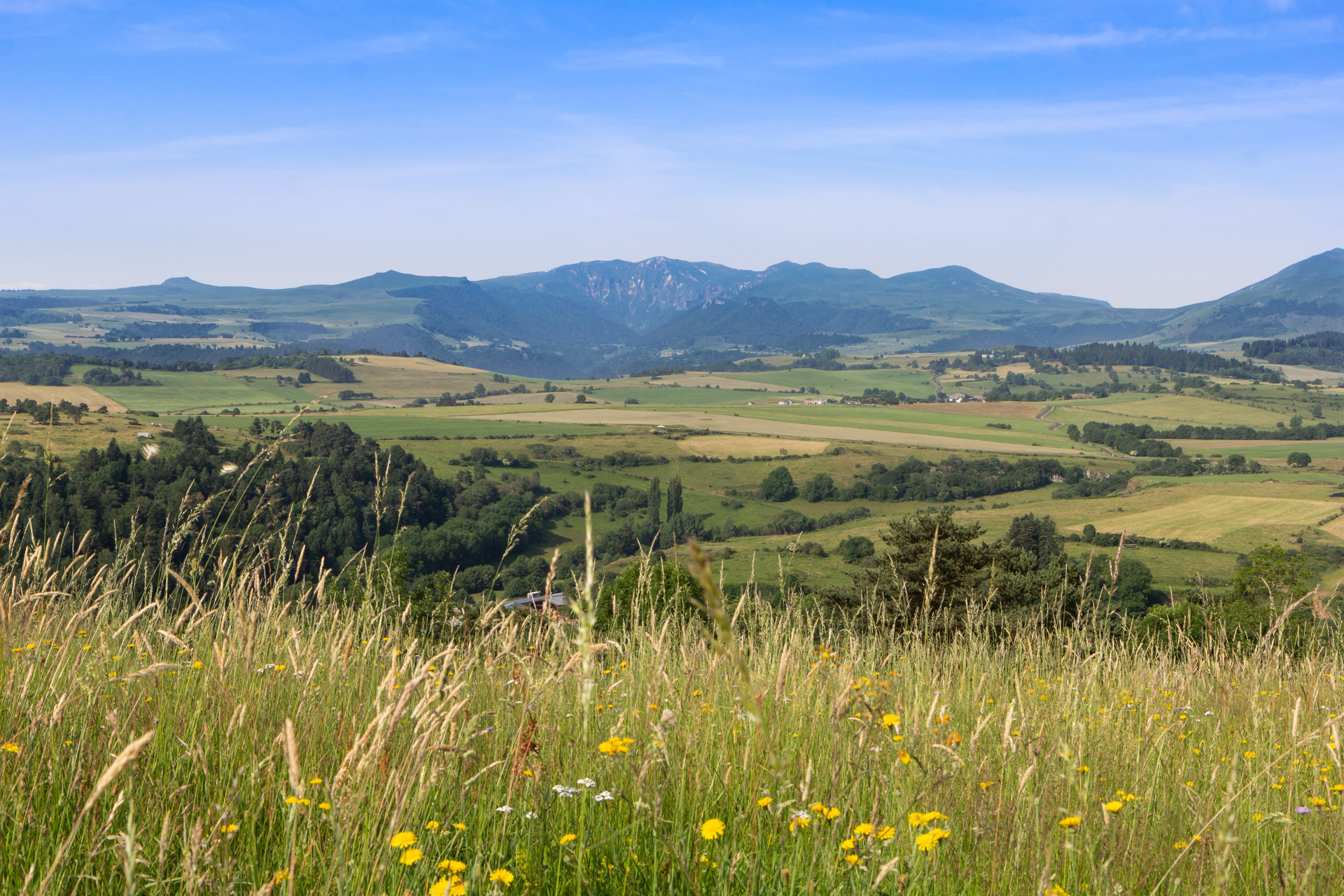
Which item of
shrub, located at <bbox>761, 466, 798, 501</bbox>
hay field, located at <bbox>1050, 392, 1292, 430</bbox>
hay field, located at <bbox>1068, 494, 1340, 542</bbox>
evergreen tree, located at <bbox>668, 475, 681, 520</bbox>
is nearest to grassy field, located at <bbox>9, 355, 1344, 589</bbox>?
hay field, located at <bbox>1068, 494, 1340, 542</bbox>

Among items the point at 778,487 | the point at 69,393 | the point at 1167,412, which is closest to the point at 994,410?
the point at 1167,412

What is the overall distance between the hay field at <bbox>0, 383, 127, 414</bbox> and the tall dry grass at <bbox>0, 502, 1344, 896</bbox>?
461ft

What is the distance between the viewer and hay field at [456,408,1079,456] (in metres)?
141

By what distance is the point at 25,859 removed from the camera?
7.28 ft

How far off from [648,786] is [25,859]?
69.6 inches

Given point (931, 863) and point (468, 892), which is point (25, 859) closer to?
point (468, 892)

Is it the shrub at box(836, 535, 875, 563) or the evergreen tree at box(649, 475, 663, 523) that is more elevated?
the shrub at box(836, 535, 875, 563)

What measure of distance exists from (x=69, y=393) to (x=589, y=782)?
163236mm

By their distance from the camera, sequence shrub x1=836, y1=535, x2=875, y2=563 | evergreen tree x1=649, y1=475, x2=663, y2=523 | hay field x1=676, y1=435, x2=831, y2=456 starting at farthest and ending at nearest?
1. hay field x1=676, y1=435, x2=831, y2=456
2. evergreen tree x1=649, y1=475, x2=663, y2=523
3. shrub x1=836, y1=535, x2=875, y2=563

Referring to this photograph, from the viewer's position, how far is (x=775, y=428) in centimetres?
15988

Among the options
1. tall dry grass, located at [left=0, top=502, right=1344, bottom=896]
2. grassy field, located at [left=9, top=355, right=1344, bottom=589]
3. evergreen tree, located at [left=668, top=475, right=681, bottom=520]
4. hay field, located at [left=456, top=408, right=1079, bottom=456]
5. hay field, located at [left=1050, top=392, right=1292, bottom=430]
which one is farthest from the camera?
hay field, located at [left=1050, top=392, right=1292, bottom=430]

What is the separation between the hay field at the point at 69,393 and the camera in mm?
123125

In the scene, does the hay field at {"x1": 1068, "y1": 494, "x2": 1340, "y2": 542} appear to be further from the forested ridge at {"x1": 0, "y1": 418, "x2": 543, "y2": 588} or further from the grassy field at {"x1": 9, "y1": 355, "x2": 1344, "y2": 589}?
the forested ridge at {"x1": 0, "y1": 418, "x2": 543, "y2": 588}

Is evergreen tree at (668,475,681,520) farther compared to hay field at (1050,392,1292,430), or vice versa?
hay field at (1050,392,1292,430)
